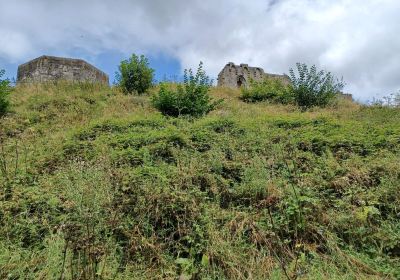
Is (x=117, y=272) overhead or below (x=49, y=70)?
below

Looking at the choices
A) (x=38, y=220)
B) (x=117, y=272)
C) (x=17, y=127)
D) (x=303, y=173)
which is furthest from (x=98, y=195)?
(x=17, y=127)

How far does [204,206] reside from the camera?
13.3 feet

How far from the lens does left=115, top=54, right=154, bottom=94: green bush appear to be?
1144cm

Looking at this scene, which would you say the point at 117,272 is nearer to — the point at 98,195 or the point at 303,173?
the point at 98,195

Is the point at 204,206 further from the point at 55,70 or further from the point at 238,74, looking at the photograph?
the point at 238,74

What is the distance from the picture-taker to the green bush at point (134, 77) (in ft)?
37.5

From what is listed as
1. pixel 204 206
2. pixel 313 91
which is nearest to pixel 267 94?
pixel 313 91

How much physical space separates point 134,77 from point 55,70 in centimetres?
301

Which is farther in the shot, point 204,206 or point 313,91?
point 313,91

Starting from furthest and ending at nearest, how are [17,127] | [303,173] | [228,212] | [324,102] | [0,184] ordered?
[324,102] → [17,127] → [303,173] → [0,184] → [228,212]

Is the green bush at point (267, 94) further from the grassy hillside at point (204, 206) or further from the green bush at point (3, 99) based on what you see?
the green bush at point (3, 99)

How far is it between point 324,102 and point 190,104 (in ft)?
16.0

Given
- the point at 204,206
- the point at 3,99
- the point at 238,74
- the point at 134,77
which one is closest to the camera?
the point at 204,206

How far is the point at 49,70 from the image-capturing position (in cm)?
1222
